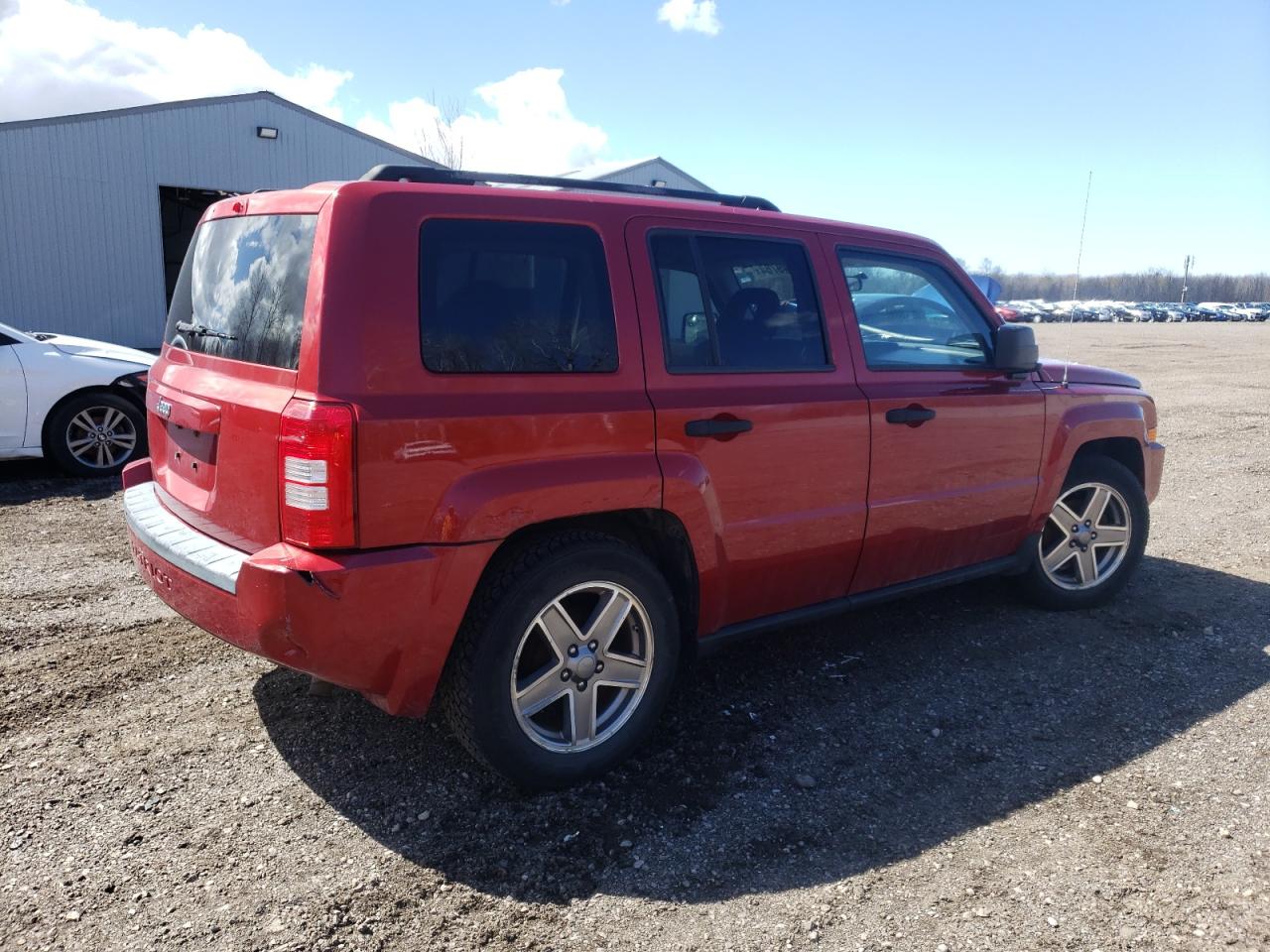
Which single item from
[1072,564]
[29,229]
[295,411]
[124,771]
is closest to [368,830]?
[124,771]

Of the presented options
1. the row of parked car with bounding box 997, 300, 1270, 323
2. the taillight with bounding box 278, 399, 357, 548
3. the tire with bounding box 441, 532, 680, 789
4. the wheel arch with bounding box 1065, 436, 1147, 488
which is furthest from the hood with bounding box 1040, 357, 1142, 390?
the row of parked car with bounding box 997, 300, 1270, 323

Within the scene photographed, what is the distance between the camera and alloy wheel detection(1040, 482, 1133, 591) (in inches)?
194

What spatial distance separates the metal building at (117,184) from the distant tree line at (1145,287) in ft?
419

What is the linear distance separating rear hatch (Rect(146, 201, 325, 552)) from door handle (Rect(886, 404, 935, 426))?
2316 millimetres

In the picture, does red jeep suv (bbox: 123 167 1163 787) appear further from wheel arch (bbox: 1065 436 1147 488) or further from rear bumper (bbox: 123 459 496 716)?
wheel arch (bbox: 1065 436 1147 488)

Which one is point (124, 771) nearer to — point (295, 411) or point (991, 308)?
point (295, 411)

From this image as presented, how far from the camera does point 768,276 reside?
371cm

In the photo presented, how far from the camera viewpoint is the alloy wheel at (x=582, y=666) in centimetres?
314

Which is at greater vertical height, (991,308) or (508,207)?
(508,207)

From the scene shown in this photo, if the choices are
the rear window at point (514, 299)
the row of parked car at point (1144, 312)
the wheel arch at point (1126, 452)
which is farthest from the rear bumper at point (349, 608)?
the row of parked car at point (1144, 312)

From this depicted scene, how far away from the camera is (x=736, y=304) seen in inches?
141

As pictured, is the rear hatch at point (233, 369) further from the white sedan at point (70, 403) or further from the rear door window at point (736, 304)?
the white sedan at point (70, 403)

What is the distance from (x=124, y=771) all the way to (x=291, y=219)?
196 centimetres

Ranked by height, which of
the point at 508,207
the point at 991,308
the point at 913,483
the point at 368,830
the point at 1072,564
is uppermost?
the point at 508,207
